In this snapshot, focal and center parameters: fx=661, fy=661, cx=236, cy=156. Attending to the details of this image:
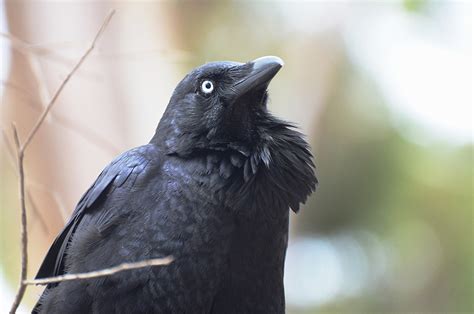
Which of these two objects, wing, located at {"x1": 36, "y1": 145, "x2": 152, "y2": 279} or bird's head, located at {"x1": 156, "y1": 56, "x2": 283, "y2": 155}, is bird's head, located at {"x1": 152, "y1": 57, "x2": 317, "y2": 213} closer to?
bird's head, located at {"x1": 156, "y1": 56, "x2": 283, "y2": 155}

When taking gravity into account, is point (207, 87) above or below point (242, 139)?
above

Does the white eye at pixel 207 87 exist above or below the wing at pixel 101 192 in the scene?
above

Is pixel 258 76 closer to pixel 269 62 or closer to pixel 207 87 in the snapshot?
pixel 269 62

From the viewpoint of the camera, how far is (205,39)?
6215 mm

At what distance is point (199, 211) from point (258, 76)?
2.04ft

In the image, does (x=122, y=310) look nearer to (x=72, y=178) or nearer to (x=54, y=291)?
(x=54, y=291)

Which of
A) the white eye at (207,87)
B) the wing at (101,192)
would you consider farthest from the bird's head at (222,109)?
the wing at (101,192)

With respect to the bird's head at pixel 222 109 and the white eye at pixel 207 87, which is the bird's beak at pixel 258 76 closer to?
the bird's head at pixel 222 109

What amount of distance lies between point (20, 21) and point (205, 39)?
72.2 inches

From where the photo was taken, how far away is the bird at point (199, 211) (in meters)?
2.48

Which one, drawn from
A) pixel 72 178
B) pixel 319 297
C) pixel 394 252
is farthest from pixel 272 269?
pixel 394 252

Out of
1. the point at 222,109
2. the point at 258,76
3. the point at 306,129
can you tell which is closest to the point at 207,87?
the point at 222,109

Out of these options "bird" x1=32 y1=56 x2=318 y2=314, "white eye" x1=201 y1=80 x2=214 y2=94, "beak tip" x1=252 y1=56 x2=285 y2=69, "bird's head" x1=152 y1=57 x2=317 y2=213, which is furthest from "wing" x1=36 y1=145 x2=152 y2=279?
"beak tip" x1=252 y1=56 x2=285 y2=69

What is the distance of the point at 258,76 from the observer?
274 centimetres
